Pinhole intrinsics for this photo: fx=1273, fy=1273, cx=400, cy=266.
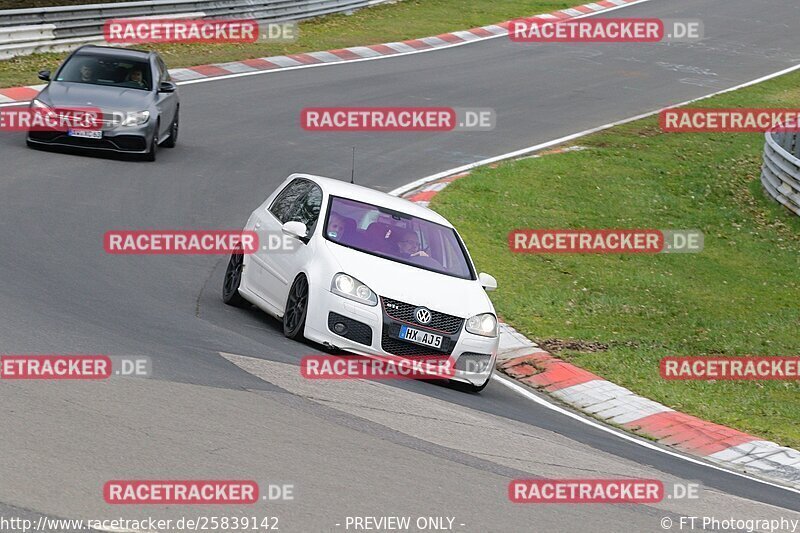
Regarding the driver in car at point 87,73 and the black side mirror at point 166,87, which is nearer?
the driver in car at point 87,73

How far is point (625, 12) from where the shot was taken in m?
40.8

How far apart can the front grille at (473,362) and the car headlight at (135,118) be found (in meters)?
9.19

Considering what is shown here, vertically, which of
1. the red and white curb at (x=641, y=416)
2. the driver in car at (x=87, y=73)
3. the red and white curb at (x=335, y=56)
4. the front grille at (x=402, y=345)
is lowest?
the red and white curb at (x=641, y=416)

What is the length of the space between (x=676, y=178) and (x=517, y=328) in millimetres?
10124

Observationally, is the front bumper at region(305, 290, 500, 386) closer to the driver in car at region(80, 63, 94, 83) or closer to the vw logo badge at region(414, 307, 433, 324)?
the vw logo badge at region(414, 307, 433, 324)

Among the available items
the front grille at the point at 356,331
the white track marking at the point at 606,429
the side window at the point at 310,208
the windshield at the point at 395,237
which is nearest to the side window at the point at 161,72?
the side window at the point at 310,208

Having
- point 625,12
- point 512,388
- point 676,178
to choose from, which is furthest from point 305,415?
point 625,12

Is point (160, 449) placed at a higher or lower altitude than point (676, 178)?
higher

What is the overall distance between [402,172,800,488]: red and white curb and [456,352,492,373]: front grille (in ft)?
3.79

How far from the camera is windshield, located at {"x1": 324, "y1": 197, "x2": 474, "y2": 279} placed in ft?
39.2

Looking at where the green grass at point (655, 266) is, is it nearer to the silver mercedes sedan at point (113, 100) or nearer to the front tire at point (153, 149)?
the front tire at point (153, 149)

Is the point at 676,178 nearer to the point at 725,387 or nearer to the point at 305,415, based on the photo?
the point at 725,387

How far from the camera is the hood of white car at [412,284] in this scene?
1120 centimetres

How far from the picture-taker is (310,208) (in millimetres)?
A: 12414
